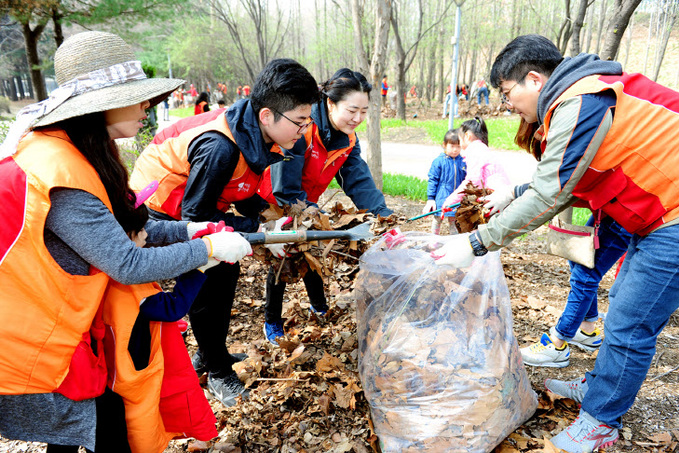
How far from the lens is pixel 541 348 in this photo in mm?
2504

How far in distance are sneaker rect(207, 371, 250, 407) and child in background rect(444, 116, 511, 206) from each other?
2214mm

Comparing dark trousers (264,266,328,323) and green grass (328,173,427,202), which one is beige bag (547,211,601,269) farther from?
green grass (328,173,427,202)

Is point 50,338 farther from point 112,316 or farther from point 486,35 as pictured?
point 486,35

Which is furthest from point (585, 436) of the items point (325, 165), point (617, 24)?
point (617, 24)

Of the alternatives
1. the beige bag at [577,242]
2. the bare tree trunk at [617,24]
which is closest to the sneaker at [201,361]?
the beige bag at [577,242]

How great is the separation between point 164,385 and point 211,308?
689mm

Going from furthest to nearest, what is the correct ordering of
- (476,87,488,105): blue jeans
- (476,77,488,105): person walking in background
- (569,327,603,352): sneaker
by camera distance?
(476,87,488,105): blue jeans, (476,77,488,105): person walking in background, (569,327,603,352): sneaker

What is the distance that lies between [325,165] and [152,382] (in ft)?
5.51

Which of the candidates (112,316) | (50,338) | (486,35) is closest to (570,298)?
(112,316)

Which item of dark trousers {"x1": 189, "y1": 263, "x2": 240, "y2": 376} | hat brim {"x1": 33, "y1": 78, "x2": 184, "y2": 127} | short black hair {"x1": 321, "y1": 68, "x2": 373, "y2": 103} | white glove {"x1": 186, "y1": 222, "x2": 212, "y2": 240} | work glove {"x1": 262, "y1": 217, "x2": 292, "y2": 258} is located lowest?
A: dark trousers {"x1": 189, "y1": 263, "x2": 240, "y2": 376}

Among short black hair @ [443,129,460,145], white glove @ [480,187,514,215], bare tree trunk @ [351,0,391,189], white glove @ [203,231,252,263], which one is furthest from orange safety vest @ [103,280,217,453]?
bare tree trunk @ [351,0,391,189]

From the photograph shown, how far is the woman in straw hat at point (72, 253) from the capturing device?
1.12m

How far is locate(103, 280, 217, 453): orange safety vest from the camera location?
133 centimetres

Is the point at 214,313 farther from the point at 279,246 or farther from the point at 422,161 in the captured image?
the point at 422,161
